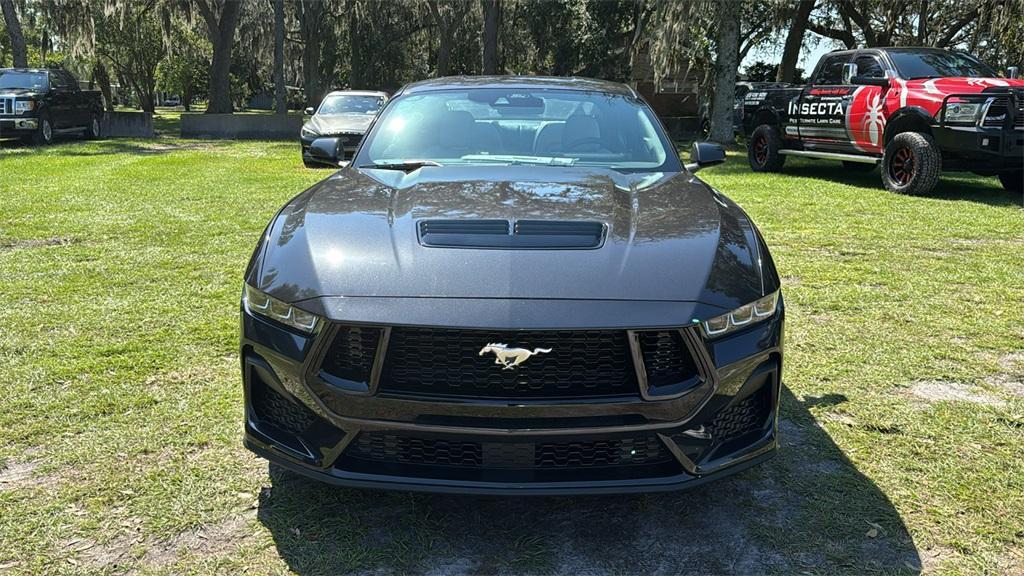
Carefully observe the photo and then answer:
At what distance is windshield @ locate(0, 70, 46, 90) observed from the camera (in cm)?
1706

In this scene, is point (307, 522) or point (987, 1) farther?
point (987, 1)

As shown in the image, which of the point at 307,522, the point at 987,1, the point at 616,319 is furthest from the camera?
the point at 987,1

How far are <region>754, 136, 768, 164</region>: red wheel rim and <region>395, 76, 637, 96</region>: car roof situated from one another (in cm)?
961

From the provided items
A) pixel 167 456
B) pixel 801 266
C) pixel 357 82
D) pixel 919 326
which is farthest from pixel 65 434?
pixel 357 82

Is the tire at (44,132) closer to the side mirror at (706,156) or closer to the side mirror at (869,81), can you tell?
the side mirror at (869,81)

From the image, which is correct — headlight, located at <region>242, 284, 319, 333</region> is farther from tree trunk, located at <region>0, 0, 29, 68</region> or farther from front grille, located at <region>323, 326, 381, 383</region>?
tree trunk, located at <region>0, 0, 29, 68</region>

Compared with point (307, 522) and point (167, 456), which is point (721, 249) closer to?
point (307, 522)

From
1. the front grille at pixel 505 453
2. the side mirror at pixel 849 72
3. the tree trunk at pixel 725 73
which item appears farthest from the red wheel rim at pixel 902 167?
the front grille at pixel 505 453

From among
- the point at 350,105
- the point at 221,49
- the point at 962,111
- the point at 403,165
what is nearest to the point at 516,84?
the point at 403,165

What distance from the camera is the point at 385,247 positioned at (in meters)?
2.56

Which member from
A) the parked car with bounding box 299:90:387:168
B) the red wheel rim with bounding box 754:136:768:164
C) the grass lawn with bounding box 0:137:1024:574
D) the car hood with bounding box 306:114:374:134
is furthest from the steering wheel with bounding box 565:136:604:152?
the car hood with bounding box 306:114:374:134

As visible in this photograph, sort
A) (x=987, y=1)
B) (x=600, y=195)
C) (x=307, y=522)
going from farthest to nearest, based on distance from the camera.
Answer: (x=987, y=1)
(x=600, y=195)
(x=307, y=522)

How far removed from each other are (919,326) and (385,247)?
3671 millimetres

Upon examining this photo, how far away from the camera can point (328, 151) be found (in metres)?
4.16
